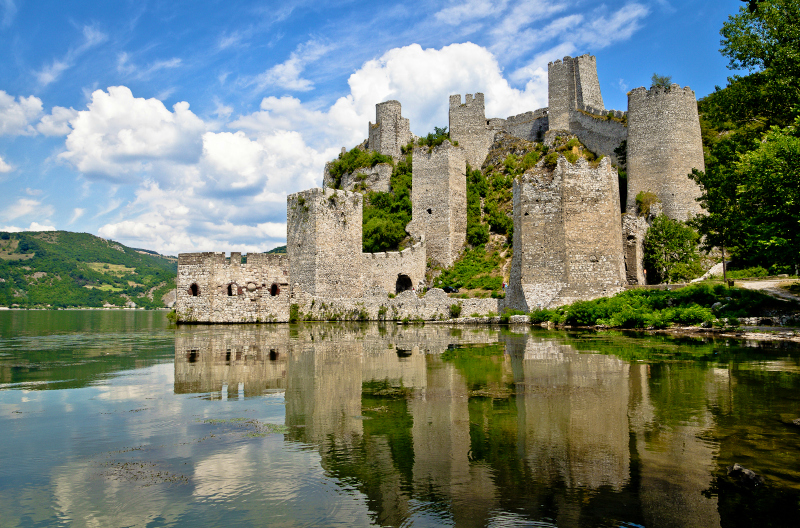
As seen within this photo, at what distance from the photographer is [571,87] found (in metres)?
39.2

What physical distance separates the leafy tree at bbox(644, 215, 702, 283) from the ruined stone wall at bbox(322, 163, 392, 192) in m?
18.7

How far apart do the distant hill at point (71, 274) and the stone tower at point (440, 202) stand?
87.6 m

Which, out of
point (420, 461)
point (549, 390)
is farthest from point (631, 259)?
point (420, 461)

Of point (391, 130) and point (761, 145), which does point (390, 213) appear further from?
point (761, 145)

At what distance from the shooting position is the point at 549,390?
736 cm

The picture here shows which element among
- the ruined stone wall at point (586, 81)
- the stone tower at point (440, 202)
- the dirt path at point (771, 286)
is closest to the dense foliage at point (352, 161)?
the stone tower at point (440, 202)

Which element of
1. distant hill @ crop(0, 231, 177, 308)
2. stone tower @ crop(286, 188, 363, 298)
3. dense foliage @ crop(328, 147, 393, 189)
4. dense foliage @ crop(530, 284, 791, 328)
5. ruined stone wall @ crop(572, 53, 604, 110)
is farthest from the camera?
distant hill @ crop(0, 231, 177, 308)

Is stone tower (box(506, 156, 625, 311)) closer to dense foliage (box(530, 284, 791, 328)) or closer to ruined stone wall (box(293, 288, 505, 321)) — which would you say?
dense foliage (box(530, 284, 791, 328))

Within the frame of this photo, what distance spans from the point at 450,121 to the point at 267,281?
23485mm

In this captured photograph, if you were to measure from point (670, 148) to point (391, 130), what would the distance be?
20408mm

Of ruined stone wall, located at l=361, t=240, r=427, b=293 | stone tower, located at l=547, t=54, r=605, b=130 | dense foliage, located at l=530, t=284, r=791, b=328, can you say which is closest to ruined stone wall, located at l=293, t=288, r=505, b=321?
ruined stone wall, located at l=361, t=240, r=427, b=293

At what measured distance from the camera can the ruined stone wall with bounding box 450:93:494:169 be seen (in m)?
40.6

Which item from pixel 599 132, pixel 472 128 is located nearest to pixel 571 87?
pixel 599 132

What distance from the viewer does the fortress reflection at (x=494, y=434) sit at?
3.64m
